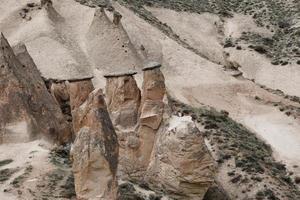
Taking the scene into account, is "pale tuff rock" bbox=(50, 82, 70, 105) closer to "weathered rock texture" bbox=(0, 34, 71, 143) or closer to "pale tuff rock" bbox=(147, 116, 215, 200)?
"weathered rock texture" bbox=(0, 34, 71, 143)

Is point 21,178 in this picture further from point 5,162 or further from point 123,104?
point 123,104

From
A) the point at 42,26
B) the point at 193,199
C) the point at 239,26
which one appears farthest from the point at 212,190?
the point at 239,26

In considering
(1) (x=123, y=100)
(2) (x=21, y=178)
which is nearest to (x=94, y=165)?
(2) (x=21, y=178)

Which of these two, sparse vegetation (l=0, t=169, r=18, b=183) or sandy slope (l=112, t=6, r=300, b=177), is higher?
sparse vegetation (l=0, t=169, r=18, b=183)

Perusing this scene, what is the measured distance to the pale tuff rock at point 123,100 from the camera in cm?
3872

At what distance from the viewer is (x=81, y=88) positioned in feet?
129

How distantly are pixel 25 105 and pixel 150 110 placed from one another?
20.9ft

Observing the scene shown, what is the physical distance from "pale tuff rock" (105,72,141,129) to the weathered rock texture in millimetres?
2769

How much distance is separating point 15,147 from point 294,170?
17232 millimetres

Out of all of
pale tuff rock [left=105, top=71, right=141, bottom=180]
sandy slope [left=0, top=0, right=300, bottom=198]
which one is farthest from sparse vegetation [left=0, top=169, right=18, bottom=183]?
sandy slope [left=0, top=0, right=300, bottom=198]

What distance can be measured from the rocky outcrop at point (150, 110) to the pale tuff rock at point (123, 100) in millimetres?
676

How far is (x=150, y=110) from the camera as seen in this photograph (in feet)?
124

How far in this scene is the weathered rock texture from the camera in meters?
35.8

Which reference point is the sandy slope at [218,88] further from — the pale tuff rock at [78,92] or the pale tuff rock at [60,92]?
the pale tuff rock at [78,92]
